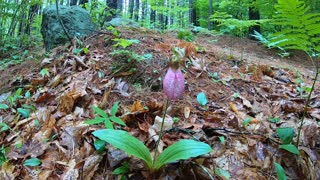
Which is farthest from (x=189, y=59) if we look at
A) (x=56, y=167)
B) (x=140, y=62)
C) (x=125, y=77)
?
(x=56, y=167)

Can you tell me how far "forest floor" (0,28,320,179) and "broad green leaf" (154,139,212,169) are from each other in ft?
0.50

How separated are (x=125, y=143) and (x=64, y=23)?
12.7 ft

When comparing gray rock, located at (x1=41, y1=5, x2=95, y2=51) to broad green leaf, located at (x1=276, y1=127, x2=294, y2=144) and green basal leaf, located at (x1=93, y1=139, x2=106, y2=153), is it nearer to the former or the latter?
green basal leaf, located at (x1=93, y1=139, x2=106, y2=153)

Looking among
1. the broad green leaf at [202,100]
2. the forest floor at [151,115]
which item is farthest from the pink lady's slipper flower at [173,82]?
the broad green leaf at [202,100]

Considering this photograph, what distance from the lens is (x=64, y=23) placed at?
4.64 metres

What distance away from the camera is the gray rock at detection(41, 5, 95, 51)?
4.63 m

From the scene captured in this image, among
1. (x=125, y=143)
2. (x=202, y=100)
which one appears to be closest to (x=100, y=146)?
(x=125, y=143)

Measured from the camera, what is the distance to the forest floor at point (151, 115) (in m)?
1.69

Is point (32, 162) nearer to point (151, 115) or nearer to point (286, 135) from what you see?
point (151, 115)

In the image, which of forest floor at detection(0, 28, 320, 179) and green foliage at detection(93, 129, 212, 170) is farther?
forest floor at detection(0, 28, 320, 179)

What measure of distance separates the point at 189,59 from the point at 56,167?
2.13 meters

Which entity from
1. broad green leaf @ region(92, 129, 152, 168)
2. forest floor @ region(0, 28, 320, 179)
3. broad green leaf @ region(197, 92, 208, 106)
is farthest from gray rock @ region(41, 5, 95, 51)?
broad green leaf @ region(92, 129, 152, 168)

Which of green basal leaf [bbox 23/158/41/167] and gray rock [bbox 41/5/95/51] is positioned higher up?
gray rock [bbox 41/5/95/51]

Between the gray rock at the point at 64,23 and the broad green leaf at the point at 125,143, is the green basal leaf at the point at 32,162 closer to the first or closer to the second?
the broad green leaf at the point at 125,143
